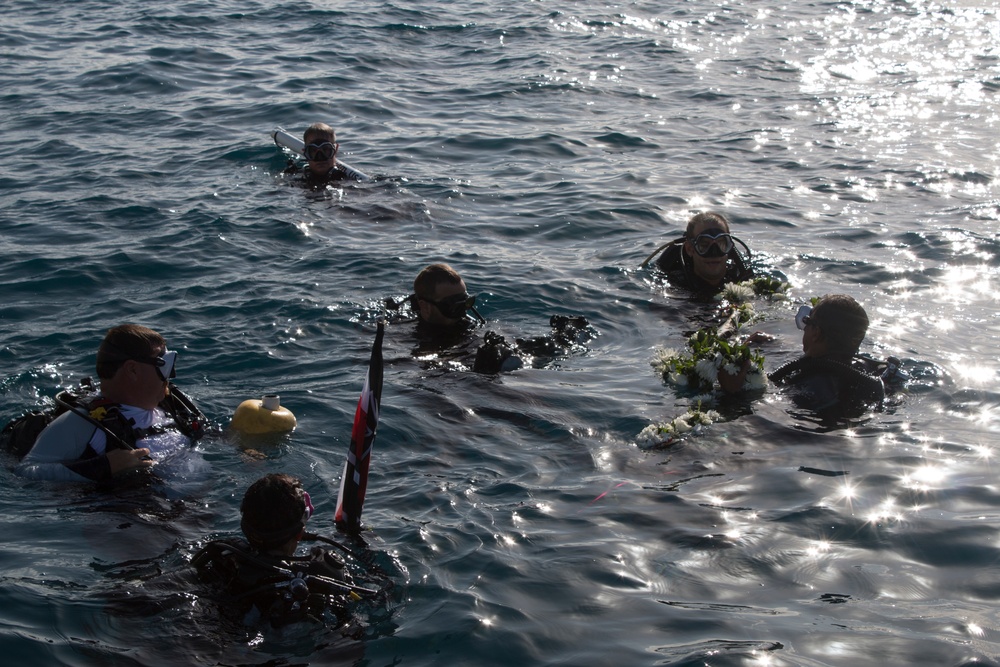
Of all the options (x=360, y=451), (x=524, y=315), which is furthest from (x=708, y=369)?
(x=360, y=451)

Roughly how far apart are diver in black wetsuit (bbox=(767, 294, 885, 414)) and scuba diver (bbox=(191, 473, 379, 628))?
12.7 feet

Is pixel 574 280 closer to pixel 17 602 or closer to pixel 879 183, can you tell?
pixel 879 183

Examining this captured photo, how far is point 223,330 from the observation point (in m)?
9.13

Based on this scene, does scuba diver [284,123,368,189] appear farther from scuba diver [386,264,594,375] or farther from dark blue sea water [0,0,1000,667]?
scuba diver [386,264,594,375]

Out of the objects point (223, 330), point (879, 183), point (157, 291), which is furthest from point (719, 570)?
point (879, 183)

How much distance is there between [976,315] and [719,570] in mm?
5384

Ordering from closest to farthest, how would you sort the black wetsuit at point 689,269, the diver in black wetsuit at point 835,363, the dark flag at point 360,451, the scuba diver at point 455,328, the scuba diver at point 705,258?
the dark flag at point 360,451
the diver in black wetsuit at point 835,363
the scuba diver at point 455,328
the scuba diver at point 705,258
the black wetsuit at point 689,269

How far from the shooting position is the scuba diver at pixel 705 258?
9.68 meters

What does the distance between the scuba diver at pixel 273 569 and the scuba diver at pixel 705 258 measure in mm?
5751

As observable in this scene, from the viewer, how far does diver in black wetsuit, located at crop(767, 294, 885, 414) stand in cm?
732

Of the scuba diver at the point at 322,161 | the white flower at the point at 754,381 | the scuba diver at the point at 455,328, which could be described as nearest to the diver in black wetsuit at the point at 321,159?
the scuba diver at the point at 322,161

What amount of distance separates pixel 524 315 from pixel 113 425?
4415mm

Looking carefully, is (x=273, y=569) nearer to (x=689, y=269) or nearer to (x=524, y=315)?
(x=524, y=315)

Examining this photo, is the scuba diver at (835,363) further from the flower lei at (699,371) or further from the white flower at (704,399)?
the white flower at (704,399)
